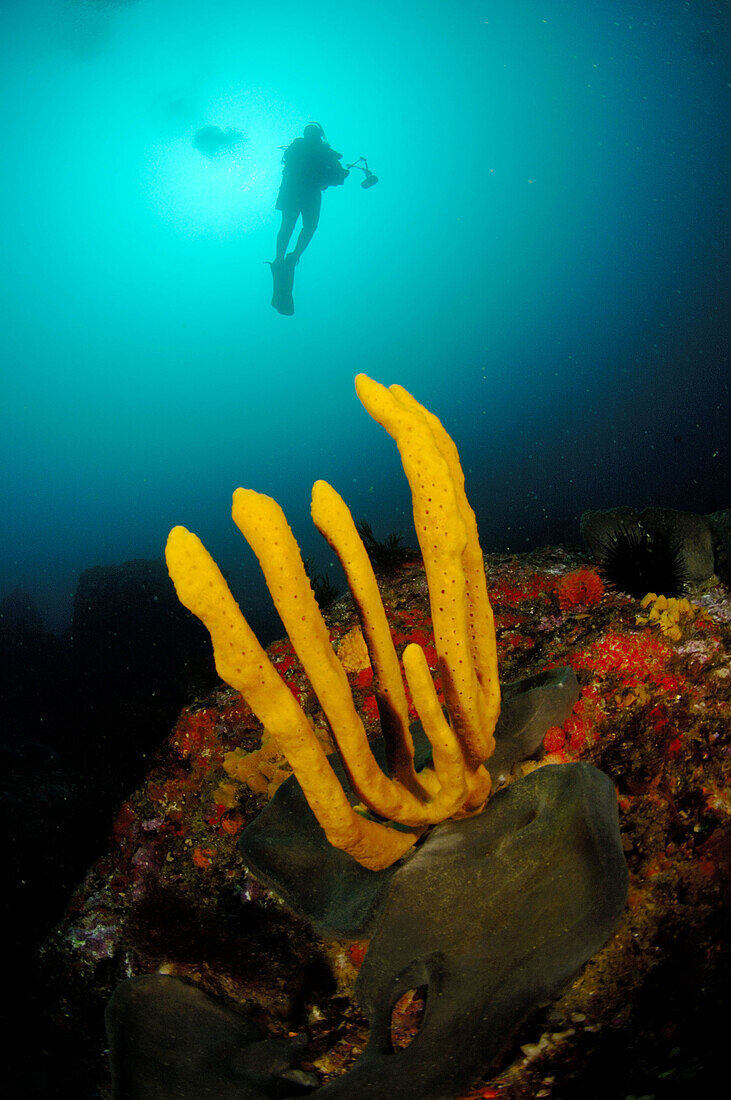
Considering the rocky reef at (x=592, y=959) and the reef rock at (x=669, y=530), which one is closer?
the rocky reef at (x=592, y=959)

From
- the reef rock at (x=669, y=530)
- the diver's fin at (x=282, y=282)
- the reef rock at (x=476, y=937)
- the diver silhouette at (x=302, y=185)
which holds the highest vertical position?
the diver silhouette at (x=302, y=185)

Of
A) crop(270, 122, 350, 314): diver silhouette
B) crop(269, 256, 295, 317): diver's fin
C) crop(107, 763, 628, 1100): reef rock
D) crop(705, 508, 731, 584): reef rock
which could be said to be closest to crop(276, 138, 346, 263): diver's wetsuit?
crop(270, 122, 350, 314): diver silhouette

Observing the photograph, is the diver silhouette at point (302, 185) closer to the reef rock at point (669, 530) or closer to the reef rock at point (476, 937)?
the reef rock at point (669, 530)

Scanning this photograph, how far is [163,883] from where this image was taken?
2.87 m

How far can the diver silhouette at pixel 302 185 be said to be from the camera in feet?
70.8

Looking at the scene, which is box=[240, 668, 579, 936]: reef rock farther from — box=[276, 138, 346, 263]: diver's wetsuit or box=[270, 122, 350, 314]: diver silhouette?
box=[276, 138, 346, 263]: diver's wetsuit

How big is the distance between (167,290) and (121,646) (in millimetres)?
95520

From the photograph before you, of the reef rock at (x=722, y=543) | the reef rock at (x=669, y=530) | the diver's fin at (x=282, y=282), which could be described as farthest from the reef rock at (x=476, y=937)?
the diver's fin at (x=282, y=282)

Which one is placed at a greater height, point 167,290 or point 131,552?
point 167,290

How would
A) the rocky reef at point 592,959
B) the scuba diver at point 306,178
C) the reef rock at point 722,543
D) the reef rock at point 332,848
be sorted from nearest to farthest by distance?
the reef rock at point 332,848
the rocky reef at point 592,959
the reef rock at point 722,543
the scuba diver at point 306,178

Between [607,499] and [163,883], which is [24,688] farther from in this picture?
[607,499]

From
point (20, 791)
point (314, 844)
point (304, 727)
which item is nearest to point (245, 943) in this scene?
point (314, 844)

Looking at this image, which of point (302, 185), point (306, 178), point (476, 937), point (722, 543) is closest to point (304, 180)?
point (306, 178)

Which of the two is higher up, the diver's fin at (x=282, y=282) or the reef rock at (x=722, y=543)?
the diver's fin at (x=282, y=282)
